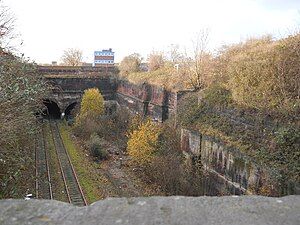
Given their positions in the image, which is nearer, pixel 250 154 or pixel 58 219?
pixel 58 219

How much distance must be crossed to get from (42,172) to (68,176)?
174 centimetres

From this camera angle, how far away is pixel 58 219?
8.50 ft

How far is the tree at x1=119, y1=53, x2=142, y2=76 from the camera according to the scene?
43938 millimetres

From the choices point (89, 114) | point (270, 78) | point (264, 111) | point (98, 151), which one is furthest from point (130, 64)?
point (264, 111)

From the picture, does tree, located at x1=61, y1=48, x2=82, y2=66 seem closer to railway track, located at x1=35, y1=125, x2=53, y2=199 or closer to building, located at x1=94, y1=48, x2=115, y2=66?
building, located at x1=94, y1=48, x2=115, y2=66

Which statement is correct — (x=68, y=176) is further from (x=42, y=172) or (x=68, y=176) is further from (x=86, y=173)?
(x=42, y=172)

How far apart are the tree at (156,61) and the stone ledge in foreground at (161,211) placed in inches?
1521

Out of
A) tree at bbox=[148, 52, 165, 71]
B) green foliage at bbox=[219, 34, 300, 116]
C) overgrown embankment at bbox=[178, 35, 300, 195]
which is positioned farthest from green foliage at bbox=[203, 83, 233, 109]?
tree at bbox=[148, 52, 165, 71]

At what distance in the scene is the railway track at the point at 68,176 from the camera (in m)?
17.2

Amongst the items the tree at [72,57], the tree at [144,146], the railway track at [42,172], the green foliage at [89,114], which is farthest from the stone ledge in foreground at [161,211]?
the tree at [72,57]

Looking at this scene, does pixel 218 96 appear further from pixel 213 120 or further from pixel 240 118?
pixel 240 118

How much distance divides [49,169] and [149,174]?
643 centimetres

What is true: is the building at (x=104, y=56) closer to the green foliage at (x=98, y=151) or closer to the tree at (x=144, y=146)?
the green foliage at (x=98, y=151)

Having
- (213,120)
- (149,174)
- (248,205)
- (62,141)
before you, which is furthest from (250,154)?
(62,141)
